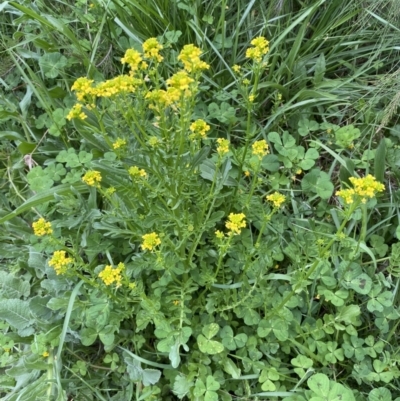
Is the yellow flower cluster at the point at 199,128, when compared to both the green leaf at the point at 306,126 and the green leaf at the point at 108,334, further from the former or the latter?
the green leaf at the point at 306,126

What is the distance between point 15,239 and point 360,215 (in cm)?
129

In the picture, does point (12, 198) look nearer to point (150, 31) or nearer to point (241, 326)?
point (150, 31)

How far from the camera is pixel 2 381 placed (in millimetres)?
1579

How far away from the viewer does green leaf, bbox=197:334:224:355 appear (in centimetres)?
141

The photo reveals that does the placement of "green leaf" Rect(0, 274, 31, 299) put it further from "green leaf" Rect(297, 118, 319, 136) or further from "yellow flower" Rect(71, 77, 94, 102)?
"green leaf" Rect(297, 118, 319, 136)

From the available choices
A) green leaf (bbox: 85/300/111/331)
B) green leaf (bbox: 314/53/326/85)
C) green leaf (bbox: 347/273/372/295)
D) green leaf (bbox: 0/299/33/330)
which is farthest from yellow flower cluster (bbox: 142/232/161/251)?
green leaf (bbox: 314/53/326/85)

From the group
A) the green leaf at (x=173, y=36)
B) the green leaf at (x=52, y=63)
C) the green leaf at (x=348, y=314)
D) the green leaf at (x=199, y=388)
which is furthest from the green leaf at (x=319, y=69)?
the green leaf at (x=199, y=388)

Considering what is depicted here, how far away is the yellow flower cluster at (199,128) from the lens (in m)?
1.18

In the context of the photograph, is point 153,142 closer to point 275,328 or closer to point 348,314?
point 275,328

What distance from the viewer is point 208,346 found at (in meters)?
1.43

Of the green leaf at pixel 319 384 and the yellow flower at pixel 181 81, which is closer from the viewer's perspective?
the yellow flower at pixel 181 81

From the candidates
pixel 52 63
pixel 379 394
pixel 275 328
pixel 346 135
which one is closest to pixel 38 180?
pixel 52 63

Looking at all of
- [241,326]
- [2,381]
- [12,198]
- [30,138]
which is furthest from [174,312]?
[30,138]

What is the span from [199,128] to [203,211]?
10.4 inches
